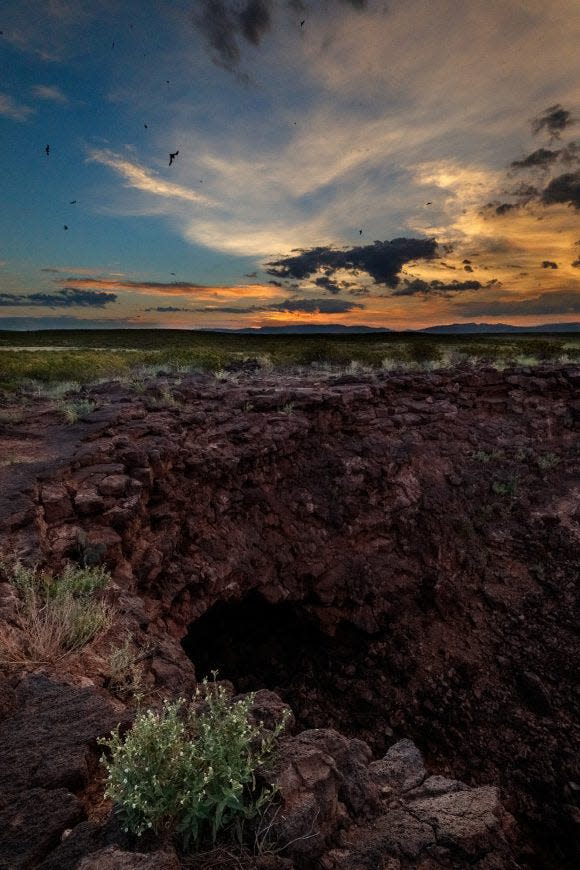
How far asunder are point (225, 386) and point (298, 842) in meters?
9.69

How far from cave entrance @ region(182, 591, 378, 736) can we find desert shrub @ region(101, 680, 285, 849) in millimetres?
5778

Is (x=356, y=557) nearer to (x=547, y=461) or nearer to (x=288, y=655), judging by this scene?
(x=288, y=655)

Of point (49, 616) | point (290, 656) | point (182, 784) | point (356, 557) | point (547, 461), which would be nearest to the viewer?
point (182, 784)

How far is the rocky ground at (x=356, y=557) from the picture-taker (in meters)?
5.34

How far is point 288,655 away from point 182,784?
22.4 feet

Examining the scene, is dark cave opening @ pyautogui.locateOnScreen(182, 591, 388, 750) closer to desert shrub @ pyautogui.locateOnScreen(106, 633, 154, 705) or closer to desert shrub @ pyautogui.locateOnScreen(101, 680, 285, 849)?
desert shrub @ pyautogui.locateOnScreen(106, 633, 154, 705)

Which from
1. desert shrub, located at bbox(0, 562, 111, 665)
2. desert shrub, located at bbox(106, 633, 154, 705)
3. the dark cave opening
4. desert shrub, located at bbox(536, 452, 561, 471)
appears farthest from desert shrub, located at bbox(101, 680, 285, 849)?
desert shrub, located at bbox(536, 452, 561, 471)

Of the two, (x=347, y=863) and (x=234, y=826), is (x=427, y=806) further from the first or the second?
(x=234, y=826)

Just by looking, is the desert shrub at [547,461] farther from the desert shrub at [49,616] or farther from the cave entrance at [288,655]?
the desert shrub at [49,616]

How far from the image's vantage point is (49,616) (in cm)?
375

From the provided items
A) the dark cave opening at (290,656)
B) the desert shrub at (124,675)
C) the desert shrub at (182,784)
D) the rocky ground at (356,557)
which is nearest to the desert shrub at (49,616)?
the rocky ground at (356,557)

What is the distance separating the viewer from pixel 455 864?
248 centimetres

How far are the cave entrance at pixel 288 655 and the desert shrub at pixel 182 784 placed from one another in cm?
578

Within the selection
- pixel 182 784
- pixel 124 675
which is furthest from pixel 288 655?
pixel 182 784
